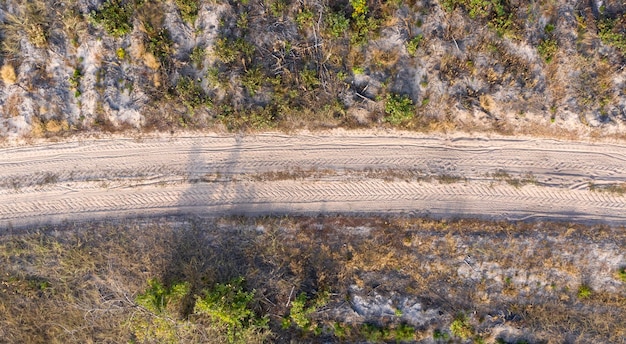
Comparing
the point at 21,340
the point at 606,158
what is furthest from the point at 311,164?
the point at 21,340

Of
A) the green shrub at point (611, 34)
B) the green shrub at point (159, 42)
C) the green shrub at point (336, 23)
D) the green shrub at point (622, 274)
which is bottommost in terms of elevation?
the green shrub at point (622, 274)

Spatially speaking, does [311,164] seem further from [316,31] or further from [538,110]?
[538,110]

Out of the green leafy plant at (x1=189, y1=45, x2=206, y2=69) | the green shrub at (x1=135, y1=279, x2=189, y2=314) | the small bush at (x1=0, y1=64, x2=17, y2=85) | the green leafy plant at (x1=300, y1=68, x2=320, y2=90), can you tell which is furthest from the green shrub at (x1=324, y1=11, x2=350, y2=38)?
the small bush at (x1=0, y1=64, x2=17, y2=85)

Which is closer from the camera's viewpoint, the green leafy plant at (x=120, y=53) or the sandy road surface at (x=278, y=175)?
the green leafy plant at (x=120, y=53)

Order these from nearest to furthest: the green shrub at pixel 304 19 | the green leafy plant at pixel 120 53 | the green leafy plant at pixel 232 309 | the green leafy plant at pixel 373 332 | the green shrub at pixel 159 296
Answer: the green leafy plant at pixel 232 309
the green shrub at pixel 159 296
the green shrub at pixel 304 19
the green leafy plant at pixel 373 332
the green leafy plant at pixel 120 53

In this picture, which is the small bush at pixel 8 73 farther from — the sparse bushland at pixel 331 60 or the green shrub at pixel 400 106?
the green shrub at pixel 400 106

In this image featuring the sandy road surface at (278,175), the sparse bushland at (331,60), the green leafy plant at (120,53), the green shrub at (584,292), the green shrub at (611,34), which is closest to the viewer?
the green shrub at (611,34)

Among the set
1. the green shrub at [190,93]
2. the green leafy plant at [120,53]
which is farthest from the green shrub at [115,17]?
the green shrub at [190,93]

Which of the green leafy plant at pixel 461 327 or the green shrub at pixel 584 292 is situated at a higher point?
the green shrub at pixel 584 292
